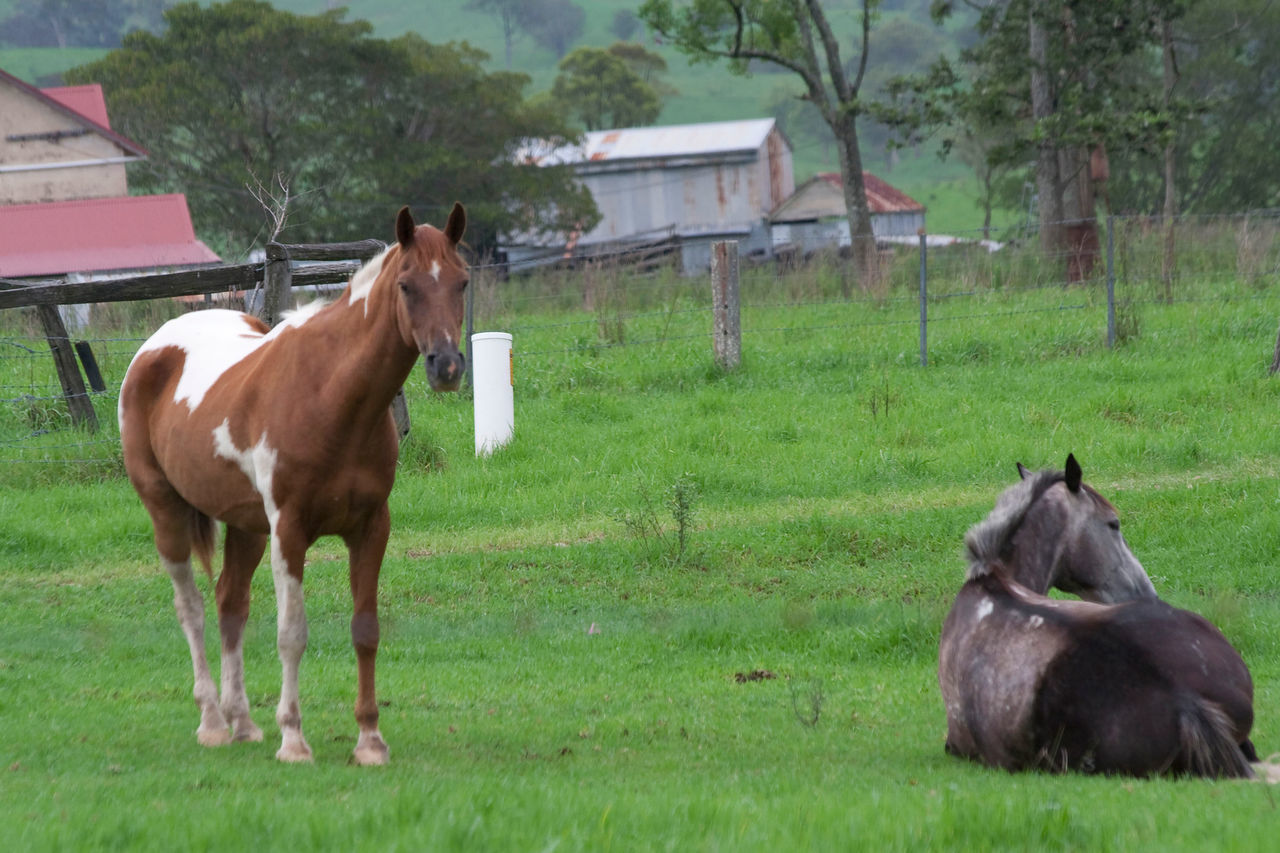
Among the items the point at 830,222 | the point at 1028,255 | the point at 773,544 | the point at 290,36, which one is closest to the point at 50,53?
the point at 290,36

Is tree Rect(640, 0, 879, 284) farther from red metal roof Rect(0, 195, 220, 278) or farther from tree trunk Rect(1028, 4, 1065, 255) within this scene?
red metal roof Rect(0, 195, 220, 278)

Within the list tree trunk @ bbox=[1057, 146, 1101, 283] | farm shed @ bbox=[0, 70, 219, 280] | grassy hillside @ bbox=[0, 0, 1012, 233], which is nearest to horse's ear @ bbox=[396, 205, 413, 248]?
tree trunk @ bbox=[1057, 146, 1101, 283]

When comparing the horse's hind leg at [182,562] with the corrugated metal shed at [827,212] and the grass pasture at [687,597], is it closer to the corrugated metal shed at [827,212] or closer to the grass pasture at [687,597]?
the grass pasture at [687,597]

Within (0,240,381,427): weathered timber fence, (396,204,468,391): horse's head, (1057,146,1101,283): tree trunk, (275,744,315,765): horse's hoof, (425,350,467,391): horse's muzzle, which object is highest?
(1057,146,1101,283): tree trunk

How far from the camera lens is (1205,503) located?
32.3 ft

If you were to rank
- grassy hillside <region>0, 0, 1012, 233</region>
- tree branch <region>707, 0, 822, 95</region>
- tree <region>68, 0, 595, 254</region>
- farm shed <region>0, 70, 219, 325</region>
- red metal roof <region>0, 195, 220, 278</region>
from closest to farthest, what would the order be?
1. tree branch <region>707, 0, 822, 95</region>
2. red metal roof <region>0, 195, 220, 278</region>
3. farm shed <region>0, 70, 219, 325</region>
4. tree <region>68, 0, 595, 254</region>
5. grassy hillside <region>0, 0, 1012, 233</region>

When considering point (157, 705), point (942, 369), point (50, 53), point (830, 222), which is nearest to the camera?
point (157, 705)

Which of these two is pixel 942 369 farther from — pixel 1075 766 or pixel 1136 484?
pixel 1075 766

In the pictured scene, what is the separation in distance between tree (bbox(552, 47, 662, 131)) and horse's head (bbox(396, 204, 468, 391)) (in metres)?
60.7

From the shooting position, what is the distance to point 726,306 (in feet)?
50.0

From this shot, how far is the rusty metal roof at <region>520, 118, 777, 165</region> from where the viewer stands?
49.7m

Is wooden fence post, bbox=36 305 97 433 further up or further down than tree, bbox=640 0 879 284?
further down

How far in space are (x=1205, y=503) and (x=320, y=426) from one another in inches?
300

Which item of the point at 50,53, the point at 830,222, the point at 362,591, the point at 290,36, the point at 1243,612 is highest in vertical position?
the point at 50,53
